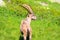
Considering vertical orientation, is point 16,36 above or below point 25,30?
below

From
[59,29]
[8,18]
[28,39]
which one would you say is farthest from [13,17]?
[28,39]

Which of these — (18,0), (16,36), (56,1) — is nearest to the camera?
(16,36)

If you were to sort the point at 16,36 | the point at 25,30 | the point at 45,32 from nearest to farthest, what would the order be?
the point at 25,30 < the point at 16,36 < the point at 45,32

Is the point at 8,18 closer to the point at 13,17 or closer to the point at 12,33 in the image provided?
the point at 13,17

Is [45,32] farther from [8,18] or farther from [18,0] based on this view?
[18,0]

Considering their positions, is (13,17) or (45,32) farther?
(13,17)

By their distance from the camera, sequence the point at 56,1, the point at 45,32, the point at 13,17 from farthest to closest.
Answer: the point at 56,1 → the point at 13,17 → the point at 45,32

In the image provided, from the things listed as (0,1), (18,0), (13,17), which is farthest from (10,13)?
(18,0)

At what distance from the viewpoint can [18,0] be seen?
1051 inches

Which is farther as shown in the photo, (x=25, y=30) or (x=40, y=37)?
(x=40, y=37)

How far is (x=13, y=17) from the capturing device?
765 inches

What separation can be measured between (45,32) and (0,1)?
7.75m

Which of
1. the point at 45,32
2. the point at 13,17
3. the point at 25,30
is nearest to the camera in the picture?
the point at 25,30

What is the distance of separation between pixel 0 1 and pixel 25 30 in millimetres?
11574
